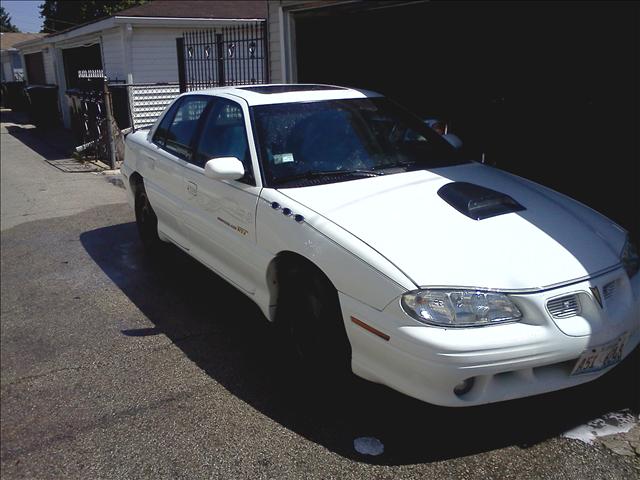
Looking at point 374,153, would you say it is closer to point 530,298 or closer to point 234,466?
point 530,298

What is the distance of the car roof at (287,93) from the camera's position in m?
4.38

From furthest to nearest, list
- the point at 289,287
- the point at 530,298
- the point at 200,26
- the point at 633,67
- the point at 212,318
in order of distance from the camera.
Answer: the point at 200,26
the point at 633,67
the point at 212,318
the point at 289,287
the point at 530,298

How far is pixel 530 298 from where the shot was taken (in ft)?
9.20

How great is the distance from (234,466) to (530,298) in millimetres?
1612

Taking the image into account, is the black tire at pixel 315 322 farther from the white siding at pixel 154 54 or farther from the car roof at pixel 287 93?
the white siding at pixel 154 54

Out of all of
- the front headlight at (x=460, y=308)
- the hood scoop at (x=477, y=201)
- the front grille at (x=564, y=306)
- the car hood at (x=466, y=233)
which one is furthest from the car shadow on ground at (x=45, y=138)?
the front grille at (x=564, y=306)

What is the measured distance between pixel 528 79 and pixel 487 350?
4220mm

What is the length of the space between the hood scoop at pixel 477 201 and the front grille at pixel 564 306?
0.64m

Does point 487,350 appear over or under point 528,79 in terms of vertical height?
under

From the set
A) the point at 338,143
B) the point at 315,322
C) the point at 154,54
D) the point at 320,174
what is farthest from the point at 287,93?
the point at 154,54

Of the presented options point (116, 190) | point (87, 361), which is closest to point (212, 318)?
point (87, 361)

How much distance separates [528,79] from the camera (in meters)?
6.12

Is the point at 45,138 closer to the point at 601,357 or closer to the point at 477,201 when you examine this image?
the point at 477,201

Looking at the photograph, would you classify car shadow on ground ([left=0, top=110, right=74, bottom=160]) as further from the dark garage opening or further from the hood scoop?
the hood scoop
